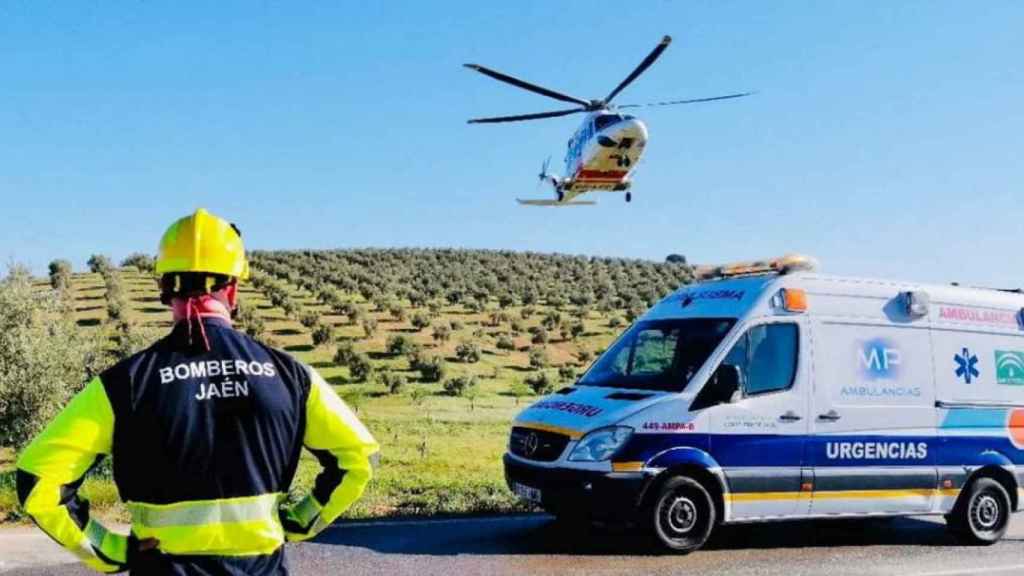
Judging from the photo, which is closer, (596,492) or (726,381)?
(596,492)

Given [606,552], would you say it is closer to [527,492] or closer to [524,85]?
[527,492]

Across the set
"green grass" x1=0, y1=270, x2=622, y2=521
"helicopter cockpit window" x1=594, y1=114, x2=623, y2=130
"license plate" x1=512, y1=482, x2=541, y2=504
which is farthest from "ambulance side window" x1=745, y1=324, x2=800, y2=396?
"helicopter cockpit window" x1=594, y1=114, x2=623, y2=130

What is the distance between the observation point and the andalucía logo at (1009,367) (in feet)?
35.7

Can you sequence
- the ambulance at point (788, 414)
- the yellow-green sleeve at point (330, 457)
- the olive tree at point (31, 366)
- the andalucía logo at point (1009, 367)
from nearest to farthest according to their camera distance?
the yellow-green sleeve at point (330, 457)
the ambulance at point (788, 414)
the andalucía logo at point (1009, 367)
the olive tree at point (31, 366)

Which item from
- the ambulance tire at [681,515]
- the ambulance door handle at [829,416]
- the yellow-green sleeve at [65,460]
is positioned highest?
the yellow-green sleeve at [65,460]

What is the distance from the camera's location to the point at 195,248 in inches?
121

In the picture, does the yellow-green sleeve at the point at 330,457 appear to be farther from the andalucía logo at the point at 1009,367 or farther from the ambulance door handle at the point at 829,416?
the andalucía logo at the point at 1009,367

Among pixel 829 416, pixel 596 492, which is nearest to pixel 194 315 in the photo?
pixel 596 492

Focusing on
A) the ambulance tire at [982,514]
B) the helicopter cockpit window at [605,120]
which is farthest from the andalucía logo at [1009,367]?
the helicopter cockpit window at [605,120]

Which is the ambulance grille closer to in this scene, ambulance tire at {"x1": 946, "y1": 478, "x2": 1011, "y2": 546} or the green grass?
the green grass

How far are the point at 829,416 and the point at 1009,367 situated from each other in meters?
2.86

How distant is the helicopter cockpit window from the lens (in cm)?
2944

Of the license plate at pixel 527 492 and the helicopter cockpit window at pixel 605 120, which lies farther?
the helicopter cockpit window at pixel 605 120

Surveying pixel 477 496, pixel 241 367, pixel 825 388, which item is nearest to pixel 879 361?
pixel 825 388
